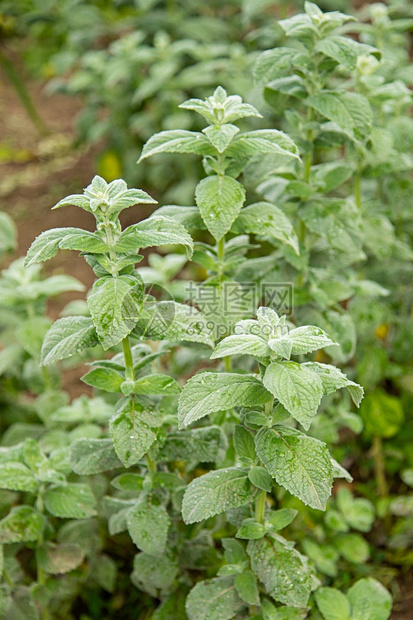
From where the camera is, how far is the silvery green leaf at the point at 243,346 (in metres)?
1.57

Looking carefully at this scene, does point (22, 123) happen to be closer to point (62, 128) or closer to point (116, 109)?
point (62, 128)

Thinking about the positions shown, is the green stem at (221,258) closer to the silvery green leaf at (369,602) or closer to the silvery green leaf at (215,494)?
the silvery green leaf at (215,494)

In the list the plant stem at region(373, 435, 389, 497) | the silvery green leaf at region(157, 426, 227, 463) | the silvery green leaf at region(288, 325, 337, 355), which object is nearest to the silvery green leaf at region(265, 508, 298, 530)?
the silvery green leaf at region(157, 426, 227, 463)

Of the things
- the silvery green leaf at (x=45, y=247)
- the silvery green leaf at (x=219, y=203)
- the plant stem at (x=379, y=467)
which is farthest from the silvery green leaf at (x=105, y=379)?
the plant stem at (x=379, y=467)

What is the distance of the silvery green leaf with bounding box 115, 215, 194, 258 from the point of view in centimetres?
165

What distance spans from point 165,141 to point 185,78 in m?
2.30

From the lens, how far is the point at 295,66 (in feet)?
7.07

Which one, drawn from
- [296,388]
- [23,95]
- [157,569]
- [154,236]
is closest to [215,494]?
[296,388]

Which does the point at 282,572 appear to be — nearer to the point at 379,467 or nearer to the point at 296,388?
the point at 296,388

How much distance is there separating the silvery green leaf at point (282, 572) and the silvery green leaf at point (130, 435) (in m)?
0.42

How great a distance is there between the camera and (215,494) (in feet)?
5.68

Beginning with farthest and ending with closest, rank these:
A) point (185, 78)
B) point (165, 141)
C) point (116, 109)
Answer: point (116, 109)
point (185, 78)
point (165, 141)

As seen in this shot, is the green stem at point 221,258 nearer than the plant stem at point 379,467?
Yes

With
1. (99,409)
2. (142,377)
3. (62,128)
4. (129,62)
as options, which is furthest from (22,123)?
(142,377)
